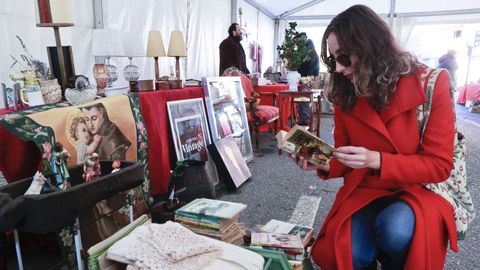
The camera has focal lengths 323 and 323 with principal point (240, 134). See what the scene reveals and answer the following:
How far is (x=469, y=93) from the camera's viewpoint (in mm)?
8516

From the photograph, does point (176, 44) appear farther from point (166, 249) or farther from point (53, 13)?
point (166, 249)

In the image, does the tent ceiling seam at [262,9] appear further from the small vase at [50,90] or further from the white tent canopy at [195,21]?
the small vase at [50,90]

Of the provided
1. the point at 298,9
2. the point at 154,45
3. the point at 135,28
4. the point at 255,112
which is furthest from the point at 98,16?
the point at 298,9

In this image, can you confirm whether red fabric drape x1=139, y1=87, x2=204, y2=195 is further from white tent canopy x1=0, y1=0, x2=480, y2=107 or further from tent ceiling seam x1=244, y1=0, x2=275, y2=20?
tent ceiling seam x1=244, y1=0, x2=275, y2=20

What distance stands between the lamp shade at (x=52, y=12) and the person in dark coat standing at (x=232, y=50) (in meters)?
2.83

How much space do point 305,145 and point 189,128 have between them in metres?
1.40

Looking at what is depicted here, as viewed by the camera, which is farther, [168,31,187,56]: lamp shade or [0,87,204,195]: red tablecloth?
[168,31,187,56]: lamp shade

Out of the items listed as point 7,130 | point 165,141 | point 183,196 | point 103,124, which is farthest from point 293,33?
point 7,130

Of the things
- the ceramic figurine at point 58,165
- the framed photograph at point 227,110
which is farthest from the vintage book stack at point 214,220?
the framed photograph at point 227,110

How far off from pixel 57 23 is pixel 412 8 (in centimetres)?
825

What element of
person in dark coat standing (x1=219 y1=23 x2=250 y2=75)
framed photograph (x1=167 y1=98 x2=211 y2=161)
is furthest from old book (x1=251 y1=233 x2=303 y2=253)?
person in dark coat standing (x1=219 y1=23 x2=250 y2=75)

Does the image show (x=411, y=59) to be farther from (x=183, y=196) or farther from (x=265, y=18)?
(x=265, y=18)

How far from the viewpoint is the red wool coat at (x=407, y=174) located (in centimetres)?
99

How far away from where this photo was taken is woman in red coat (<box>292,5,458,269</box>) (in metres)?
1.00
